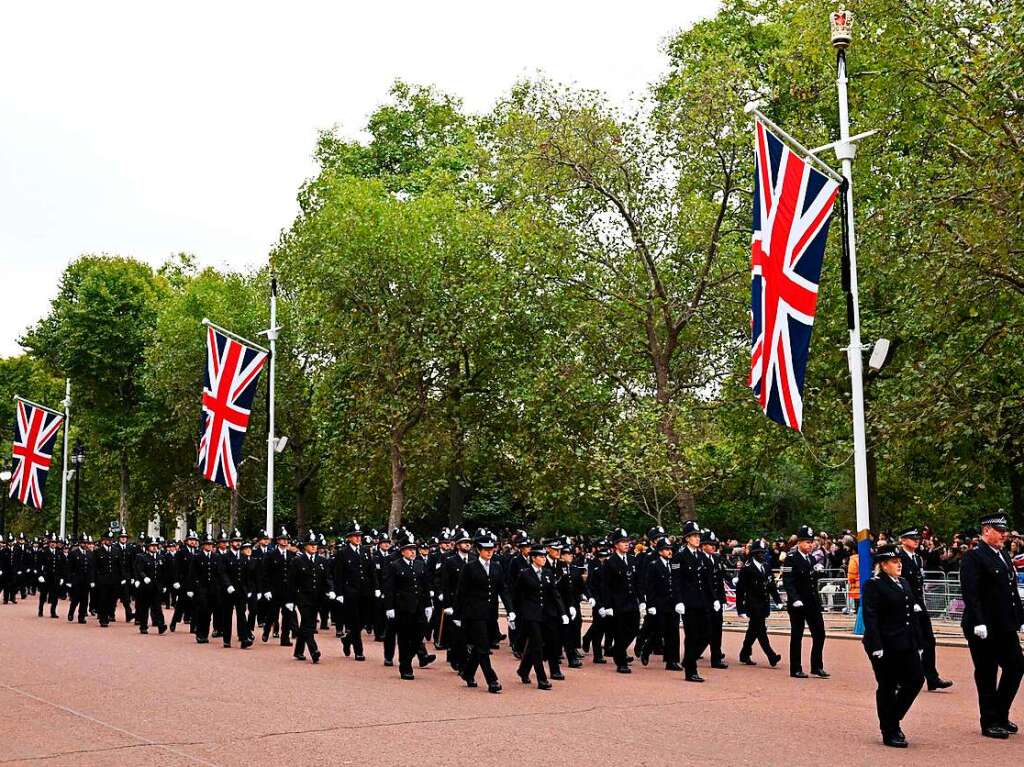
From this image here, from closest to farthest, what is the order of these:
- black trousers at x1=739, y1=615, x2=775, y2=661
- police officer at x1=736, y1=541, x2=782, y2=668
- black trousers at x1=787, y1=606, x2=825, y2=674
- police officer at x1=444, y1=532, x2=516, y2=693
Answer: police officer at x1=444, y1=532, x2=516, y2=693 < black trousers at x1=787, y1=606, x2=825, y2=674 < black trousers at x1=739, y1=615, x2=775, y2=661 < police officer at x1=736, y1=541, x2=782, y2=668

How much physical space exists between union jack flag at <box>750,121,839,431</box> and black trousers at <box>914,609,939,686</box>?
13.4ft

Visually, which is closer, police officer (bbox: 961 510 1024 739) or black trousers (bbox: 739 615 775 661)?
police officer (bbox: 961 510 1024 739)

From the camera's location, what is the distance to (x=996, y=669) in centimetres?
1032

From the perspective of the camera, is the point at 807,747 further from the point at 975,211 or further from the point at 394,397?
the point at 394,397

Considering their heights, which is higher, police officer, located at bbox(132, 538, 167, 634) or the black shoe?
police officer, located at bbox(132, 538, 167, 634)

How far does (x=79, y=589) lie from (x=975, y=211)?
1964 cm

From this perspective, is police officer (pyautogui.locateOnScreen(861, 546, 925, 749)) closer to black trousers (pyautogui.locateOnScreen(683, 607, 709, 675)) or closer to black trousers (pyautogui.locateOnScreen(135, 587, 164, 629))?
black trousers (pyautogui.locateOnScreen(683, 607, 709, 675))

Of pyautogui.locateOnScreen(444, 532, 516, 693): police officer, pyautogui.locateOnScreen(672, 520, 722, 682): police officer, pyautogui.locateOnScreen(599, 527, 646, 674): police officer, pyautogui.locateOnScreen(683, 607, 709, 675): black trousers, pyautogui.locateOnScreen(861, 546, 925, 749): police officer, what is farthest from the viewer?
pyautogui.locateOnScreen(599, 527, 646, 674): police officer

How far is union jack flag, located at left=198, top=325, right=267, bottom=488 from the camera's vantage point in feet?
94.6

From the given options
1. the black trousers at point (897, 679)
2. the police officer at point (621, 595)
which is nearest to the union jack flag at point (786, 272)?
the police officer at point (621, 595)

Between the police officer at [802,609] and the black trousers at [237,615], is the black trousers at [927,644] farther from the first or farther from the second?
the black trousers at [237,615]

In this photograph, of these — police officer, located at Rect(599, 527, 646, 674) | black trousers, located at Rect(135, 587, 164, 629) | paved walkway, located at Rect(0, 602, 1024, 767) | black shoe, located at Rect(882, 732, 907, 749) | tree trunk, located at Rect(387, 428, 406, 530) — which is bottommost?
paved walkway, located at Rect(0, 602, 1024, 767)

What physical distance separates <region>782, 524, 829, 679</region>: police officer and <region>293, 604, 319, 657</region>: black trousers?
6.52m

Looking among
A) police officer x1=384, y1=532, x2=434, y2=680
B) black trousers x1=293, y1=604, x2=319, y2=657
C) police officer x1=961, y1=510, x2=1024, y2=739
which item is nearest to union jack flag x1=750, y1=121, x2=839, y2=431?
police officer x1=384, y1=532, x2=434, y2=680
